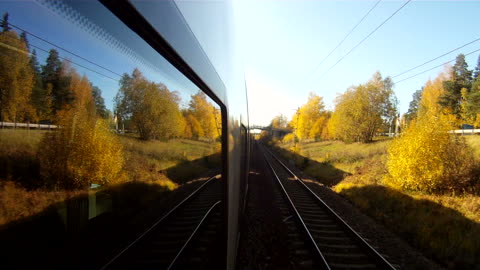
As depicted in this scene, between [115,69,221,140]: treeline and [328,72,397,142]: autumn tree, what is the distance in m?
33.9

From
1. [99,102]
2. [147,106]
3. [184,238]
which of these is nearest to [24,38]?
[99,102]

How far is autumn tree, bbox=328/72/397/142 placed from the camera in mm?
32438

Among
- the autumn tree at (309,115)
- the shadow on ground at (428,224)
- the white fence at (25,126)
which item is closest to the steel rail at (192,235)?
the white fence at (25,126)

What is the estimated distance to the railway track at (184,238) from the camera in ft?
4.11

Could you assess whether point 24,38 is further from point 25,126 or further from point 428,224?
point 428,224

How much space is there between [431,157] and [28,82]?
1495 centimetres

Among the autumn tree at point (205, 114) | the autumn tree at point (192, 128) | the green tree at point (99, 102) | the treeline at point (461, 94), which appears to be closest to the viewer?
the green tree at point (99, 102)

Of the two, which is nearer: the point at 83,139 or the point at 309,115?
the point at 83,139

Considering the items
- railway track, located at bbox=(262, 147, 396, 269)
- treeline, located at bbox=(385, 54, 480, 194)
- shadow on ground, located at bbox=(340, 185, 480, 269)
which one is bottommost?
shadow on ground, located at bbox=(340, 185, 480, 269)

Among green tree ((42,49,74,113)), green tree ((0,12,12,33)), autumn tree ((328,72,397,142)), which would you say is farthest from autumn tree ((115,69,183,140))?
autumn tree ((328,72,397,142))

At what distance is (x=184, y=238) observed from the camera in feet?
5.91

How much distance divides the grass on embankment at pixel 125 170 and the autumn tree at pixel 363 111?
1327 inches

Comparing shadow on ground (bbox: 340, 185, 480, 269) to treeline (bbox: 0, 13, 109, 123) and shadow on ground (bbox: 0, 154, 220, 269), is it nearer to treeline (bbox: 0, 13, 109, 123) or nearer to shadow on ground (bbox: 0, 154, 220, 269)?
shadow on ground (bbox: 0, 154, 220, 269)

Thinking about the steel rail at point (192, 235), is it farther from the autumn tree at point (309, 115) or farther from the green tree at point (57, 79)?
the autumn tree at point (309, 115)
